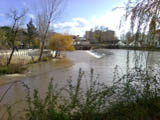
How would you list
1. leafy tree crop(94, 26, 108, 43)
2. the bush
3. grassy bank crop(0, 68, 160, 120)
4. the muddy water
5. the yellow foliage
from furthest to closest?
leafy tree crop(94, 26, 108, 43) → the yellow foliage → the bush → the muddy water → grassy bank crop(0, 68, 160, 120)

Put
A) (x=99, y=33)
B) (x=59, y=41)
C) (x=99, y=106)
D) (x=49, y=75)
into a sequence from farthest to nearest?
(x=99, y=33) < (x=59, y=41) < (x=49, y=75) < (x=99, y=106)

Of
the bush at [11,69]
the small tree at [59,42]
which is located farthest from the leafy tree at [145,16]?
the small tree at [59,42]

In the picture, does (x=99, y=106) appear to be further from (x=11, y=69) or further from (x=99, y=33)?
(x=99, y=33)

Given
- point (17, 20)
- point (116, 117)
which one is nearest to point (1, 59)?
point (17, 20)

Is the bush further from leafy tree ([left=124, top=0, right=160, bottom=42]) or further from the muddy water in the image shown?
leafy tree ([left=124, top=0, right=160, bottom=42])

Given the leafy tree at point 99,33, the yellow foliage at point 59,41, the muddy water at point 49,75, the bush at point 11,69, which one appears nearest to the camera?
the muddy water at point 49,75

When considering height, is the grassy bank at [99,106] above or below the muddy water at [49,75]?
above

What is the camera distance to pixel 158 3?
6.78 feet

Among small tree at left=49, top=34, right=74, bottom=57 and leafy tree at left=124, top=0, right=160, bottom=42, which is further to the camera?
small tree at left=49, top=34, right=74, bottom=57

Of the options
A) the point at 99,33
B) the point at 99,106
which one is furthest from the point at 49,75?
the point at 99,33

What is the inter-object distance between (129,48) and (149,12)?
74 centimetres

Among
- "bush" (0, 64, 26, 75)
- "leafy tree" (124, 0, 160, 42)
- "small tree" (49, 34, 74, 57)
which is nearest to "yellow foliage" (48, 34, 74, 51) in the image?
"small tree" (49, 34, 74, 57)

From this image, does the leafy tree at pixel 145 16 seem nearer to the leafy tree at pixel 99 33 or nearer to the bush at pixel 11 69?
the bush at pixel 11 69

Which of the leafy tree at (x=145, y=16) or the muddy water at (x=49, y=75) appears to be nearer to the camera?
the leafy tree at (x=145, y=16)
